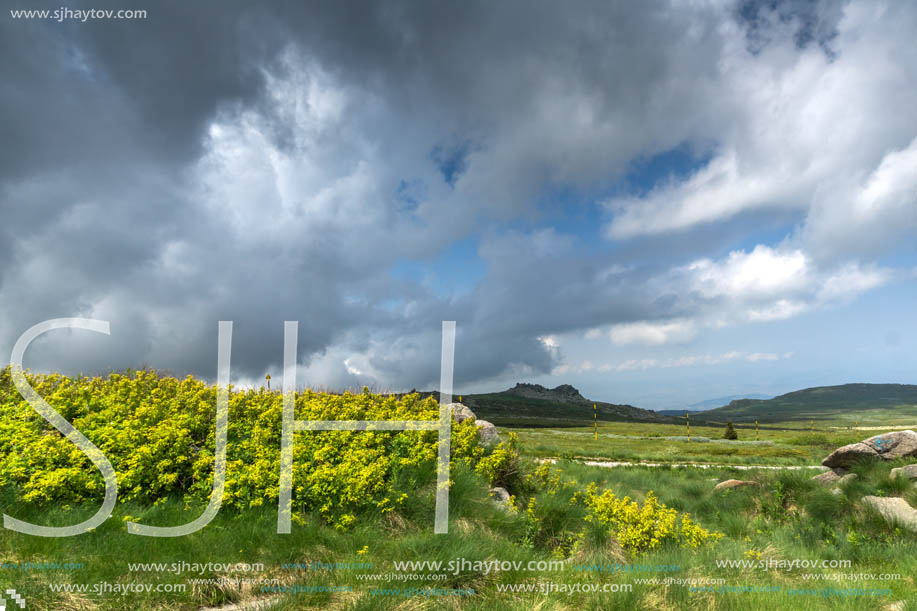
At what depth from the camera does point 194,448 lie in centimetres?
837

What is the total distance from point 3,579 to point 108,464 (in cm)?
270

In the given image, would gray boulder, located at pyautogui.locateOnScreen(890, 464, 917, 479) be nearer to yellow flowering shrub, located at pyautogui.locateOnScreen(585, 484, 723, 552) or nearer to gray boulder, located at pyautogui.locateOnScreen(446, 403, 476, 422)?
yellow flowering shrub, located at pyautogui.locateOnScreen(585, 484, 723, 552)

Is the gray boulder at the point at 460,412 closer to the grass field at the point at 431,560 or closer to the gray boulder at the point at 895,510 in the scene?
the grass field at the point at 431,560

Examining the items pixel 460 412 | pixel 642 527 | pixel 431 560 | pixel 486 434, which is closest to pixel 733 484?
pixel 486 434

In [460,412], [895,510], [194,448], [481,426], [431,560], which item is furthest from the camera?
[460,412]

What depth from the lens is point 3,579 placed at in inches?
180

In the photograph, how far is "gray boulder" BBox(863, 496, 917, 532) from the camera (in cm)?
946

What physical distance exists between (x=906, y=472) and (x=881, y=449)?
2811mm

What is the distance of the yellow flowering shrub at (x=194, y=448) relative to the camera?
686cm

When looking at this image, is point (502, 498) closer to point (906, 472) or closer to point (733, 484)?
point (733, 484)

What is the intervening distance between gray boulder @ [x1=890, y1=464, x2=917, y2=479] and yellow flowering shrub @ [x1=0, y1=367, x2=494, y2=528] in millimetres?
10325

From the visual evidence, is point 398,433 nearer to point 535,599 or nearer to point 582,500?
point 582,500

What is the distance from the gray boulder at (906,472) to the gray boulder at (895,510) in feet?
4.26

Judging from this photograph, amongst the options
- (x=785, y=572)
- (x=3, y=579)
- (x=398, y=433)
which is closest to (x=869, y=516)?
(x=785, y=572)
